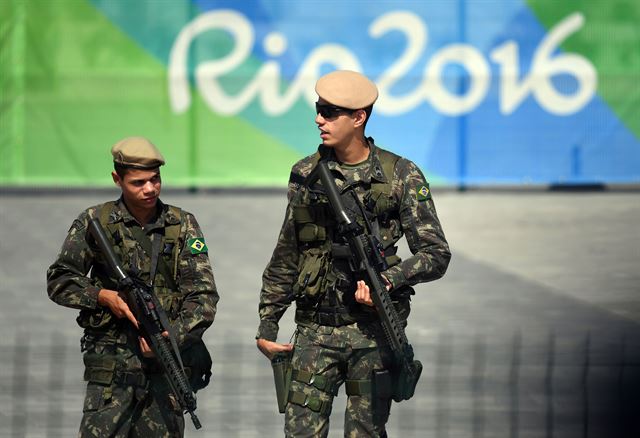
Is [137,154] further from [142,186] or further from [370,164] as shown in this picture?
[370,164]

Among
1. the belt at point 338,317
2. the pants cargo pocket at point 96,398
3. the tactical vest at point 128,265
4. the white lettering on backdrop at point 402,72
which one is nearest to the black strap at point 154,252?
the tactical vest at point 128,265

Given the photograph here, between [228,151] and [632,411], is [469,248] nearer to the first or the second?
[228,151]

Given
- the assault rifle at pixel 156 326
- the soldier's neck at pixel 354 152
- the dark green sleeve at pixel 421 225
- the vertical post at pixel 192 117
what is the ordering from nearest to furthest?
1. the assault rifle at pixel 156 326
2. the dark green sleeve at pixel 421 225
3. the soldier's neck at pixel 354 152
4. the vertical post at pixel 192 117

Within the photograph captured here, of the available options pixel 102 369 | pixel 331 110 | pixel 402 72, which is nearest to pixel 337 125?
pixel 331 110

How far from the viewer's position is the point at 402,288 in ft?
20.7

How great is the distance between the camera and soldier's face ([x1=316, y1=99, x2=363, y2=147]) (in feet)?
20.7

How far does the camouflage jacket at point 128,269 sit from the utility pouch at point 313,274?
1.28 ft

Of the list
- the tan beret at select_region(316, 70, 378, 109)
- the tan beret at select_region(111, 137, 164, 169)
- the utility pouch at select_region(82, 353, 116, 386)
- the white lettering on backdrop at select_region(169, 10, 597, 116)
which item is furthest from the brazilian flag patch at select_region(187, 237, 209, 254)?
the white lettering on backdrop at select_region(169, 10, 597, 116)

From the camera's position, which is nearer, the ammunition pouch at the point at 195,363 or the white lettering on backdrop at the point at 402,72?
the ammunition pouch at the point at 195,363

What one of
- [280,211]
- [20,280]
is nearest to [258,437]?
[20,280]

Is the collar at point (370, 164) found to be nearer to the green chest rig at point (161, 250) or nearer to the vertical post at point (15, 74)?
the green chest rig at point (161, 250)

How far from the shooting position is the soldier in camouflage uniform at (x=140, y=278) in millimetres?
6090

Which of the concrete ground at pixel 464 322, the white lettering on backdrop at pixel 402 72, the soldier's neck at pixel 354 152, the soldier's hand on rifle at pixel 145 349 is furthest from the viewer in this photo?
the white lettering on backdrop at pixel 402 72

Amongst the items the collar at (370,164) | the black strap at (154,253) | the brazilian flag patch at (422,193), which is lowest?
the black strap at (154,253)
